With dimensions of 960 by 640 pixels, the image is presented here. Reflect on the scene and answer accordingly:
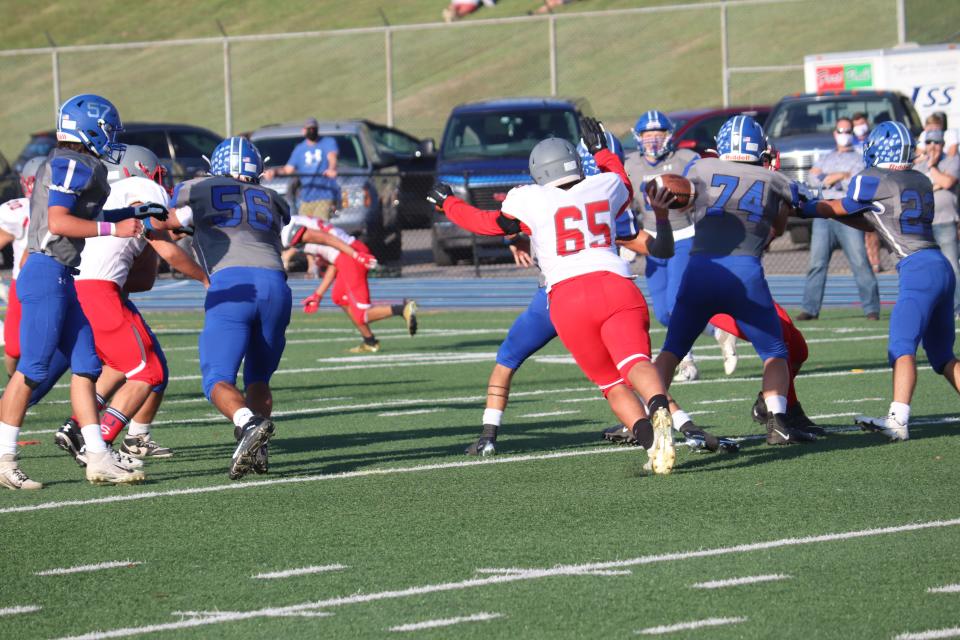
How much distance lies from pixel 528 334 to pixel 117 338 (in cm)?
233

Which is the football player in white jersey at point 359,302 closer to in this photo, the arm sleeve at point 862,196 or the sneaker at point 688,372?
the sneaker at point 688,372

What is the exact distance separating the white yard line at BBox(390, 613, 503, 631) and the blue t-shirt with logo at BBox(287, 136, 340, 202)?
17.0 meters

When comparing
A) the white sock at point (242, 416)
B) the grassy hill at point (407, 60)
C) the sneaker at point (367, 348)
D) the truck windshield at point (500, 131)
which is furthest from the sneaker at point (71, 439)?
the grassy hill at point (407, 60)

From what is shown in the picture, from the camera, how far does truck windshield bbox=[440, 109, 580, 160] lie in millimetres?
23062

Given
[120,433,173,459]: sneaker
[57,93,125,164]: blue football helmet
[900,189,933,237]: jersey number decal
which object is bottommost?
[120,433,173,459]: sneaker

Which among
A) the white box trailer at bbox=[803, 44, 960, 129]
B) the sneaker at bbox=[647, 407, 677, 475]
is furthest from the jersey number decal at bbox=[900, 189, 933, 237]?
the white box trailer at bbox=[803, 44, 960, 129]

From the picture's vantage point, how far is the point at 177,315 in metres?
20.2

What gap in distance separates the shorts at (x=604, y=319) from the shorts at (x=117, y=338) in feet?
8.22

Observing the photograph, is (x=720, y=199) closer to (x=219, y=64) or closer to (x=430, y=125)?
(x=430, y=125)

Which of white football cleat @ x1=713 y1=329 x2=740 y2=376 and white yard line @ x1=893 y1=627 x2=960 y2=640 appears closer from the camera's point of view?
white yard line @ x1=893 y1=627 x2=960 y2=640

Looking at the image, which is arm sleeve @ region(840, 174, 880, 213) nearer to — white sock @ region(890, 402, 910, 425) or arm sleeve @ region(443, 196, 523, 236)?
white sock @ region(890, 402, 910, 425)

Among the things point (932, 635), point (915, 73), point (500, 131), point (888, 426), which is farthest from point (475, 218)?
point (915, 73)

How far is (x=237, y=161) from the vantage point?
8883mm

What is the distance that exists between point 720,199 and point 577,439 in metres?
1.78
